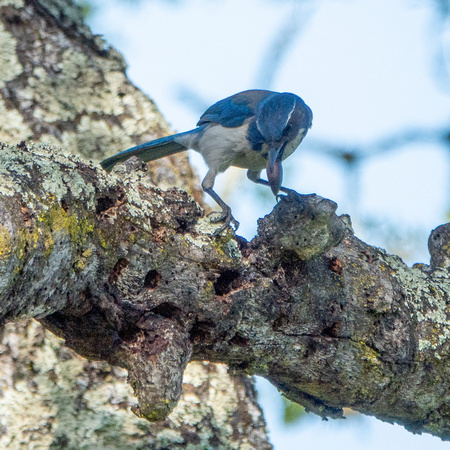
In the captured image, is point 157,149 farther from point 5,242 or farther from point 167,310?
point 5,242

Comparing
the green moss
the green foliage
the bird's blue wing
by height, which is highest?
the bird's blue wing

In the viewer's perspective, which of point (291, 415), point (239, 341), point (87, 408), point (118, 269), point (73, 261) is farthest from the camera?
point (291, 415)

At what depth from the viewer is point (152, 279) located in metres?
2.13

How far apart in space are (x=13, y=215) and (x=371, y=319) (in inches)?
56.9

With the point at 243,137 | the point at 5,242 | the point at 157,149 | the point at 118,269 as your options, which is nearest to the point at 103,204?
the point at 118,269

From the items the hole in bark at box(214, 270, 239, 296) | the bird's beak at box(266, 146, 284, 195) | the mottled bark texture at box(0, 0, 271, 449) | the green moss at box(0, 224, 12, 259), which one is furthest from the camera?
the bird's beak at box(266, 146, 284, 195)

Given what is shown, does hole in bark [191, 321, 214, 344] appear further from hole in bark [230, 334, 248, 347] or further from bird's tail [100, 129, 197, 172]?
bird's tail [100, 129, 197, 172]

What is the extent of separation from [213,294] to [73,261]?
22.0 inches

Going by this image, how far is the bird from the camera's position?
11.7 feet

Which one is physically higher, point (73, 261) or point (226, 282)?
point (226, 282)

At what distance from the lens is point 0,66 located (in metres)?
3.62

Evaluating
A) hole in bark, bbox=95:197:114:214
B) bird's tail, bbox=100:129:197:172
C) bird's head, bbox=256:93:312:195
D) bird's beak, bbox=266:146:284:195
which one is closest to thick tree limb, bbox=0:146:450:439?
hole in bark, bbox=95:197:114:214

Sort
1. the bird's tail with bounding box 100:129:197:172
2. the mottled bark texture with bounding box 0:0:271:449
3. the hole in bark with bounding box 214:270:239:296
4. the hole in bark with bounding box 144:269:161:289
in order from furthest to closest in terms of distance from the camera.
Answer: the bird's tail with bounding box 100:129:197:172 < the hole in bark with bounding box 214:270:239:296 < the hole in bark with bounding box 144:269:161:289 < the mottled bark texture with bounding box 0:0:271:449

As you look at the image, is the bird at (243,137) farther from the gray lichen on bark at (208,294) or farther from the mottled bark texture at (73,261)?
the gray lichen on bark at (208,294)
